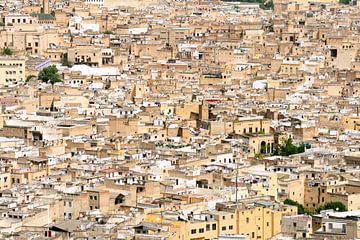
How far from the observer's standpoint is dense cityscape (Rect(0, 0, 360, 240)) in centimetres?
2497

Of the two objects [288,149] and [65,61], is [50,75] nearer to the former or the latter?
[65,61]

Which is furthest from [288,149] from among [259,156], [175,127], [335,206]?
[335,206]

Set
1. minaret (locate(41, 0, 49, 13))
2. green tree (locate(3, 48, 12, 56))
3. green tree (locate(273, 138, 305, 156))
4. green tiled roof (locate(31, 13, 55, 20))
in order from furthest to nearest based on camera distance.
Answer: minaret (locate(41, 0, 49, 13)) → green tiled roof (locate(31, 13, 55, 20)) → green tree (locate(3, 48, 12, 56)) → green tree (locate(273, 138, 305, 156))

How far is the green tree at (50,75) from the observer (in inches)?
1801

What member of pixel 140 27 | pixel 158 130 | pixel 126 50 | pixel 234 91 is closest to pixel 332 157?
pixel 158 130

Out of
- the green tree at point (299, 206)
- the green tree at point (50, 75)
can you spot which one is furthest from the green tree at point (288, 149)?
the green tree at point (50, 75)

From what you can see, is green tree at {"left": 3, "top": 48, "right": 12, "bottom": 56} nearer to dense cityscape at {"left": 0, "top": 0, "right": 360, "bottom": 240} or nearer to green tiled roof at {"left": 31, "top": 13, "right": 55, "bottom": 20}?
dense cityscape at {"left": 0, "top": 0, "right": 360, "bottom": 240}

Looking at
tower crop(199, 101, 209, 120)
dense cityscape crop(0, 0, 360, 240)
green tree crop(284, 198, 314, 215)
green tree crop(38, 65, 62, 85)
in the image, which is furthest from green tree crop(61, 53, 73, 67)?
green tree crop(284, 198, 314, 215)

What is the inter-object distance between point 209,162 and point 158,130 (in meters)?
5.04

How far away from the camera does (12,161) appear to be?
29.8 meters

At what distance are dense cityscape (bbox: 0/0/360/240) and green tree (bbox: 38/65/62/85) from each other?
0.07 meters

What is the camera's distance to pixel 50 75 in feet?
152

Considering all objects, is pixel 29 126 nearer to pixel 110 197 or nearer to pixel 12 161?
pixel 12 161

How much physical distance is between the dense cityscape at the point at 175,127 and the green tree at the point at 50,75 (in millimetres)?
74
